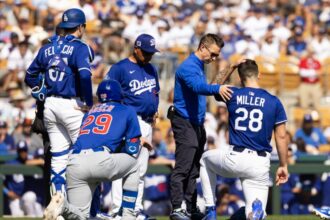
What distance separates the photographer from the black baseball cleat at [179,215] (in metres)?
11.0

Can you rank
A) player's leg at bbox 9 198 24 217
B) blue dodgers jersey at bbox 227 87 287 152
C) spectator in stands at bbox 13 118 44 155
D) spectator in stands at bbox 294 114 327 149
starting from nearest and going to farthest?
blue dodgers jersey at bbox 227 87 287 152, player's leg at bbox 9 198 24 217, spectator in stands at bbox 13 118 44 155, spectator in stands at bbox 294 114 327 149

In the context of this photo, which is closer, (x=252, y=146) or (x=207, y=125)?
(x=252, y=146)

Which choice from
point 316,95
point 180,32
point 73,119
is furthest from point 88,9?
point 73,119

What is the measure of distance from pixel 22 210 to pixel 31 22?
327 inches

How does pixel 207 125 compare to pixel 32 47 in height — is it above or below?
below

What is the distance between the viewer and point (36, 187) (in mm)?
14914

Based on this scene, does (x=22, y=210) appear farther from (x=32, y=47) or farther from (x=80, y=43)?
(x=32, y=47)

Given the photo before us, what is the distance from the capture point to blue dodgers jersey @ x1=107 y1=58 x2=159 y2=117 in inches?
446

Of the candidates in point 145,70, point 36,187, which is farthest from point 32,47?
point 145,70

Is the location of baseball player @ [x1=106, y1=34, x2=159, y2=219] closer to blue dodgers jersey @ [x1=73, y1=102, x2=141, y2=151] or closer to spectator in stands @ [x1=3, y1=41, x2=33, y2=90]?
blue dodgers jersey @ [x1=73, y1=102, x2=141, y2=151]

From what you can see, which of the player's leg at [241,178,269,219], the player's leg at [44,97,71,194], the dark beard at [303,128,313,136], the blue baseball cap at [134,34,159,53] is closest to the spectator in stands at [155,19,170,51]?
the dark beard at [303,128,313,136]

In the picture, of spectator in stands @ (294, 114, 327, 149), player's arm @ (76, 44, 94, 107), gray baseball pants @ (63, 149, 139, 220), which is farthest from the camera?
spectator in stands @ (294, 114, 327, 149)

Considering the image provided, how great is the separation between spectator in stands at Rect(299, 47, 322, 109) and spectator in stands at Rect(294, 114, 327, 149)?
2.64 meters

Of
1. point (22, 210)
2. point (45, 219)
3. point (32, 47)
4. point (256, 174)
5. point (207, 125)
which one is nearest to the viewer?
point (45, 219)
